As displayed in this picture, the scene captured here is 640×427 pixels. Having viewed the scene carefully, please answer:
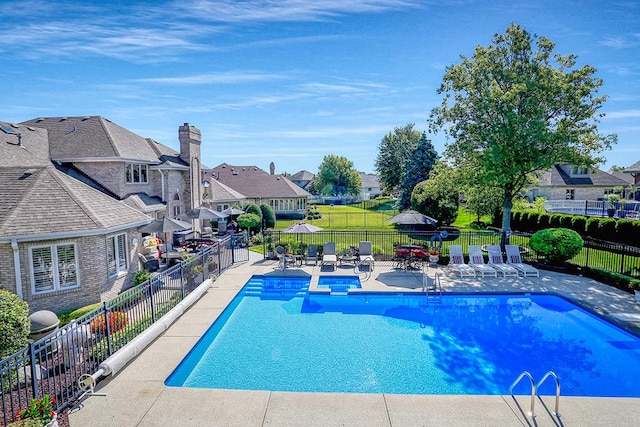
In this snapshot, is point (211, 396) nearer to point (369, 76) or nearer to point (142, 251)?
point (142, 251)

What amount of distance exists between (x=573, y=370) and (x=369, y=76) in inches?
626

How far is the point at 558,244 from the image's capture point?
56.0 ft

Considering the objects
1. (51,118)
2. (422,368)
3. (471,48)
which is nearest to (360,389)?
(422,368)

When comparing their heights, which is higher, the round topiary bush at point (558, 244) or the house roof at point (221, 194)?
the house roof at point (221, 194)

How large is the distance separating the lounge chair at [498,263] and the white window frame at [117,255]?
16.1 metres

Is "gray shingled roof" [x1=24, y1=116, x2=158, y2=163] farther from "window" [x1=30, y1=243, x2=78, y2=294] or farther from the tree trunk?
the tree trunk

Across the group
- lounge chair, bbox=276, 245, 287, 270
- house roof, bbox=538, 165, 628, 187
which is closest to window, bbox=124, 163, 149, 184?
lounge chair, bbox=276, 245, 287, 270

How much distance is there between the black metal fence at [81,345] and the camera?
250 inches

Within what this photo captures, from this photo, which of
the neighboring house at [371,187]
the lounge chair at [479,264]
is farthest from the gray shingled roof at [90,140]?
the neighboring house at [371,187]

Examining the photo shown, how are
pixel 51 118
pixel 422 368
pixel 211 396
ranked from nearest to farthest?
1. pixel 211 396
2. pixel 422 368
3. pixel 51 118

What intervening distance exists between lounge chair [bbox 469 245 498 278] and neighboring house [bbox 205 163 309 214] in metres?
27.3

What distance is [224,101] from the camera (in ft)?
82.4

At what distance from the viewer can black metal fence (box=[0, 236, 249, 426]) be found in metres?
6.35

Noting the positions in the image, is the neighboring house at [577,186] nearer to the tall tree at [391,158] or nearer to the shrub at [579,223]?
the shrub at [579,223]
